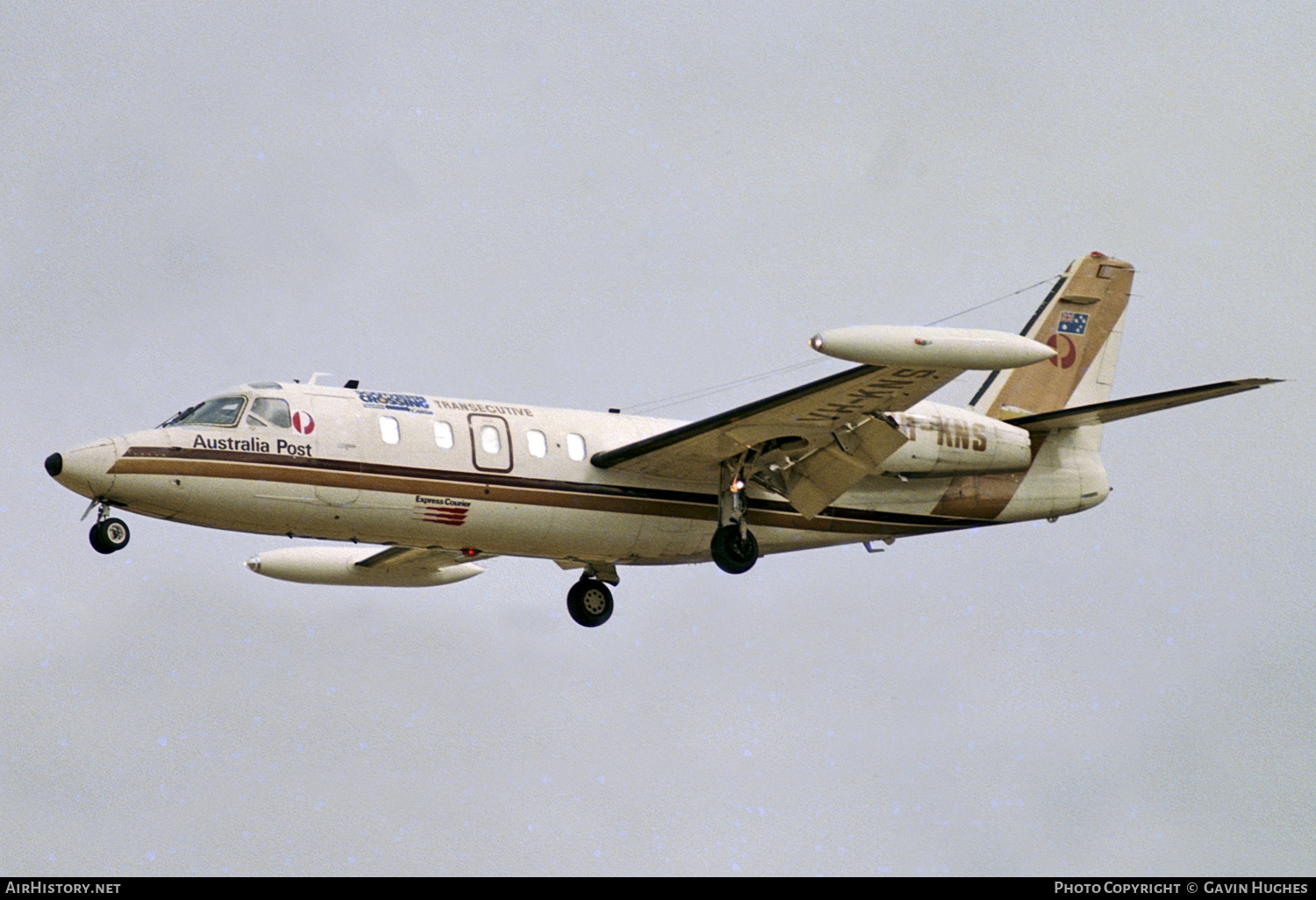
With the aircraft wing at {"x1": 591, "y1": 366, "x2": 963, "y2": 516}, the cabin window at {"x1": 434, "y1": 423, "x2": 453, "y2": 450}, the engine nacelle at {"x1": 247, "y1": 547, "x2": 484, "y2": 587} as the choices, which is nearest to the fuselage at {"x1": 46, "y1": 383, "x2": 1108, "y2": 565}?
the cabin window at {"x1": 434, "y1": 423, "x2": 453, "y2": 450}

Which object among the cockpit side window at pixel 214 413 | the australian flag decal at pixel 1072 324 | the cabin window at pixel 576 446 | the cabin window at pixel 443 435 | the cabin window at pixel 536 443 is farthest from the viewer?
the australian flag decal at pixel 1072 324

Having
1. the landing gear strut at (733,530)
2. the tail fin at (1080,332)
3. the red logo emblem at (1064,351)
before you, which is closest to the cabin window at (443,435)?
the landing gear strut at (733,530)

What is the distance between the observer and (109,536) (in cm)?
2945

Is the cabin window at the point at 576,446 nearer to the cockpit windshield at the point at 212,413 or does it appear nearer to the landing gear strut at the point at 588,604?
the landing gear strut at the point at 588,604

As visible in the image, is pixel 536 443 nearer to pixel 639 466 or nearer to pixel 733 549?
pixel 639 466

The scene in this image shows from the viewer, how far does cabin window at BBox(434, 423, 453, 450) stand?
3155 cm

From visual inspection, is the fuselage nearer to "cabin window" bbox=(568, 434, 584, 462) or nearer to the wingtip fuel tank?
"cabin window" bbox=(568, 434, 584, 462)

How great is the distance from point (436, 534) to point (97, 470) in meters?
5.69

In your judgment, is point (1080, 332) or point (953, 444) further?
point (1080, 332)

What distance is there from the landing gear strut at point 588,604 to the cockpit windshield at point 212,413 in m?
8.25

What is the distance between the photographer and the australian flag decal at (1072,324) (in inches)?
1491

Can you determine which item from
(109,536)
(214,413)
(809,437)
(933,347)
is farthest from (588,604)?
(933,347)

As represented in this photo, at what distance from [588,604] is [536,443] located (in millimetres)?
4684

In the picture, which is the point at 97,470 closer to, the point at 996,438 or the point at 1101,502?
the point at 996,438
